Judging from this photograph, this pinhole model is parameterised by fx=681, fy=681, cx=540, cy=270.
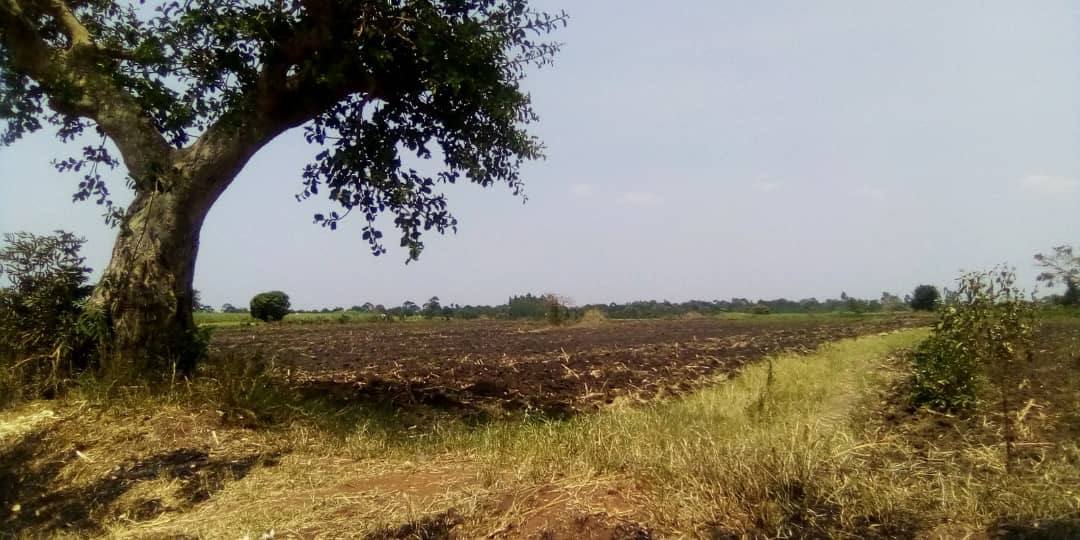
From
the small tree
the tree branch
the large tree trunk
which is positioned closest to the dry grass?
the large tree trunk

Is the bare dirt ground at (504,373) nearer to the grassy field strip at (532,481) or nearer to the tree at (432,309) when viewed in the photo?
the grassy field strip at (532,481)

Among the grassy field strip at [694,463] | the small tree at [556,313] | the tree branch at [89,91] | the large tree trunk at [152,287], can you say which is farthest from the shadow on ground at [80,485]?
the small tree at [556,313]

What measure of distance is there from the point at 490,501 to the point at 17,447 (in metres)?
4.71

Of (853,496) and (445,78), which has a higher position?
(445,78)

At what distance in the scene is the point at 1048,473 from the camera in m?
4.37

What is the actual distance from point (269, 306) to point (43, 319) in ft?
145

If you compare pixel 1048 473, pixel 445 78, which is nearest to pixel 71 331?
pixel 445 78

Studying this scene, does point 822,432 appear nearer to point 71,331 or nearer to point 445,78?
point 445,78

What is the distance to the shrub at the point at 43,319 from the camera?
24.6 feet

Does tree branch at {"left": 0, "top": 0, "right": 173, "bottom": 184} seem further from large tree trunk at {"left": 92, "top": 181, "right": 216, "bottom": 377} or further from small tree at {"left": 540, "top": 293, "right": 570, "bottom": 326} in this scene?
small tree at {"left": 540, "top": 293, "right": 570, "bottom": 326}

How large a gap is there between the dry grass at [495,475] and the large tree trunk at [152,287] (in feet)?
2.76

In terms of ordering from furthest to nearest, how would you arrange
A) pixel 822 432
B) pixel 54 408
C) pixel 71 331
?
pixel 71 331 < pixel 54 408 < pixel 822 432

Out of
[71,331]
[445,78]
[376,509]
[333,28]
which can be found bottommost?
[376,509]

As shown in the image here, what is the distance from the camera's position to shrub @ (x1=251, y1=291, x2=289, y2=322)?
49594 mm
